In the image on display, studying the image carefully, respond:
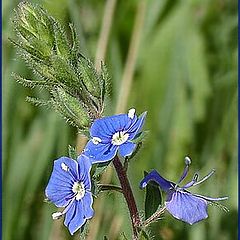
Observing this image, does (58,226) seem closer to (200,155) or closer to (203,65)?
(200,155)

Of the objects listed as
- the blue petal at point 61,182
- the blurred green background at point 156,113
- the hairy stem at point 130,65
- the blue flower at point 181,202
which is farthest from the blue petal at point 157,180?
the hairy stem at point 130,65

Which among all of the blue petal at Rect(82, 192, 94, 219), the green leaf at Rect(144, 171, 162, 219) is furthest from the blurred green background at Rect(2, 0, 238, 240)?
the blue petal at Rect(82, 192, 94, 219)

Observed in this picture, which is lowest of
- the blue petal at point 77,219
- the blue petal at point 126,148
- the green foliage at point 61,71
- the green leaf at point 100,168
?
the blue petal at point 77,219

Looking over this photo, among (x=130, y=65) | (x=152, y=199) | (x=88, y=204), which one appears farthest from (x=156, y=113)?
(x=88, y=204)

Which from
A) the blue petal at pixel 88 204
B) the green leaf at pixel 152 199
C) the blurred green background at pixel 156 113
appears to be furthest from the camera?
the blurred green background at pixel 156 113

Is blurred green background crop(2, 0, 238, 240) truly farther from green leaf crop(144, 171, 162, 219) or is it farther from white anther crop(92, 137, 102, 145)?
white anther crop(92, 137, 102, 145)

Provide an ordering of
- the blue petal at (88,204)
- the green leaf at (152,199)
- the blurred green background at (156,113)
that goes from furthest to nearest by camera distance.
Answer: the blurred green background at (156,113) → the green leaf at (152,199) → the blue petal at (88,204)

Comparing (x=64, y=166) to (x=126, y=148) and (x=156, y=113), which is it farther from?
(x=156, y=113)

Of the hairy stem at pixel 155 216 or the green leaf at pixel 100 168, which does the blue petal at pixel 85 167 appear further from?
the hairy stem at pixel 155 216
